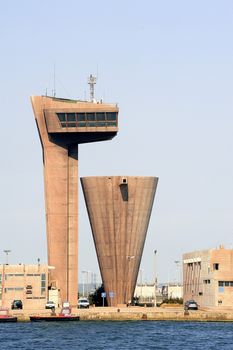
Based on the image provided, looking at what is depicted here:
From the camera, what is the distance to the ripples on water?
136000 millimetres

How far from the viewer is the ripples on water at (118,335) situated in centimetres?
13600

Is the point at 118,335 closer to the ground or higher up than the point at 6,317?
closer to the ground

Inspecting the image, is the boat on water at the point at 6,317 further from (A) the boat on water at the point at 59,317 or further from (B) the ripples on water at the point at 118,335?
(B) the ripples on water at the point at 118,335

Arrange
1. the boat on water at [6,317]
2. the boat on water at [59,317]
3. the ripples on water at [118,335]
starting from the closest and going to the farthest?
the ripples on water at [118,335]
the boat on water at [59,317]
the boat on water at [6,317]

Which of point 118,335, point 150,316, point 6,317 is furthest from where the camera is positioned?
point 150,316

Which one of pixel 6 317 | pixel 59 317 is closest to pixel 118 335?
pixel 59 317

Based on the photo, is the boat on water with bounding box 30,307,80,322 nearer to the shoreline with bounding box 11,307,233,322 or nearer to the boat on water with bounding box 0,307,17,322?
the shoreline with bounding box 11,307,233,322

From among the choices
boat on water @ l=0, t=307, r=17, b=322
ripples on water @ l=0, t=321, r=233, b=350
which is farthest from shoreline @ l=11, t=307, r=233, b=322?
ripples on water @ l=0, t=321, r=233, b=350

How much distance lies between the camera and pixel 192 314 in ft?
599

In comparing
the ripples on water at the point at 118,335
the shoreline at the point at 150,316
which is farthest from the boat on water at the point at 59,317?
the shoreline at the point at 150,316

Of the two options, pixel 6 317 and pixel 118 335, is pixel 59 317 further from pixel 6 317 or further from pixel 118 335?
pixel 118 335

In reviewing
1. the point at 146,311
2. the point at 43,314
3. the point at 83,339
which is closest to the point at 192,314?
the point at 146,311

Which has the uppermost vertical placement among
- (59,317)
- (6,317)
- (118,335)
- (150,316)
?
(150,316)

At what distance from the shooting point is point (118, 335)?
153000 mm
